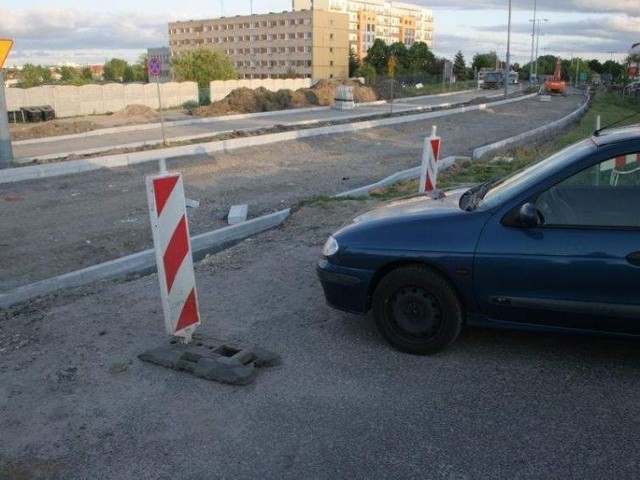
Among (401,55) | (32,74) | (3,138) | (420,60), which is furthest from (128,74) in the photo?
(3,138)

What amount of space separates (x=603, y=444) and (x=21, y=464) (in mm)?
3235

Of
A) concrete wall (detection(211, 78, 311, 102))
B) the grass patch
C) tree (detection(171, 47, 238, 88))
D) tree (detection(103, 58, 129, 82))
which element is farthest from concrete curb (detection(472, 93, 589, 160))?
tree (detection(103, 58, 129, 82))

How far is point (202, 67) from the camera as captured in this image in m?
62.4

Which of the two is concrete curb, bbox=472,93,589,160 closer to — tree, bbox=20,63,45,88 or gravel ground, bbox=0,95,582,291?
gravel ground, bbox=0,95,582,291

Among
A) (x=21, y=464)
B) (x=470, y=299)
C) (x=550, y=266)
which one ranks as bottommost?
(x=21, y=464)

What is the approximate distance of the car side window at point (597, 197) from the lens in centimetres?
412

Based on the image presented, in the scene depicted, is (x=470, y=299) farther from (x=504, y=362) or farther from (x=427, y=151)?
(x=427, y=151)

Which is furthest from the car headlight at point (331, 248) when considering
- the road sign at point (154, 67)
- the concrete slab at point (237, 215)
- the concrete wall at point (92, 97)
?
the concrete wall at point (92, 97)

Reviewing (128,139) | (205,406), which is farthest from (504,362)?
(128,139)

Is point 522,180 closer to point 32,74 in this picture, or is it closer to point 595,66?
point 32,74

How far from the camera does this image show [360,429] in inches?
148

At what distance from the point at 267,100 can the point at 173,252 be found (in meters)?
38.0

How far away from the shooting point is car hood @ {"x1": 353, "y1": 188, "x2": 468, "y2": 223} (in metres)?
4.84

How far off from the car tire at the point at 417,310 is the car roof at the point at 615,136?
1442 mm
